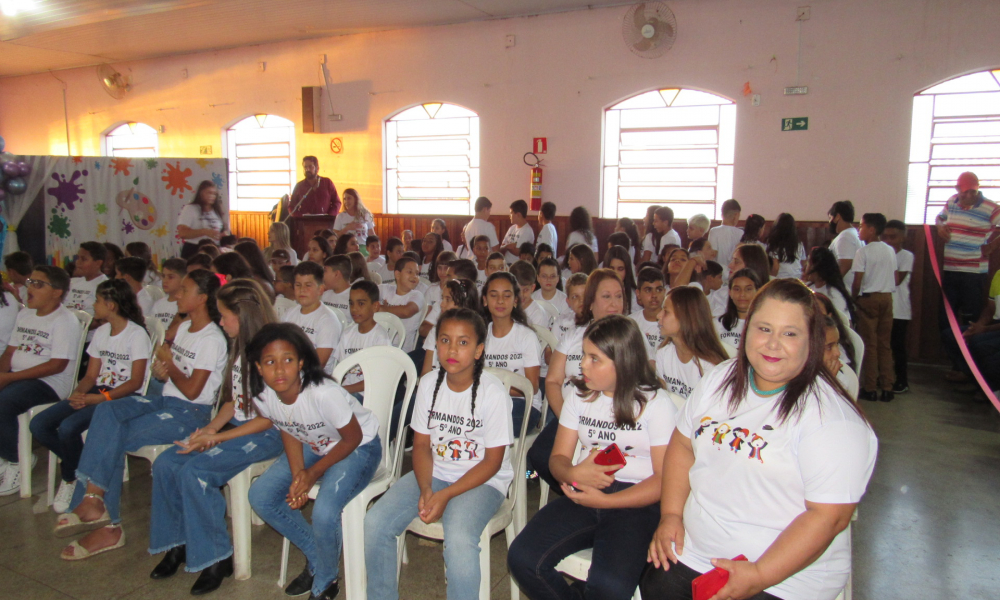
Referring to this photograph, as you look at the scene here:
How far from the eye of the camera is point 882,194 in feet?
21.6

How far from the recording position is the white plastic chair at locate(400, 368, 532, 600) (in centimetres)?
219

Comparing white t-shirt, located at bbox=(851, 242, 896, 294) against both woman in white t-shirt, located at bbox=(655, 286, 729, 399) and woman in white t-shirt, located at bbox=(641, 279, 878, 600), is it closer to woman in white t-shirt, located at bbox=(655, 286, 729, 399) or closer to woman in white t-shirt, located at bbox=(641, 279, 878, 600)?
woman in white t-shirt, located at bbox=(655, 286, 729, 399)

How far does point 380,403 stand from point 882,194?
6050mm

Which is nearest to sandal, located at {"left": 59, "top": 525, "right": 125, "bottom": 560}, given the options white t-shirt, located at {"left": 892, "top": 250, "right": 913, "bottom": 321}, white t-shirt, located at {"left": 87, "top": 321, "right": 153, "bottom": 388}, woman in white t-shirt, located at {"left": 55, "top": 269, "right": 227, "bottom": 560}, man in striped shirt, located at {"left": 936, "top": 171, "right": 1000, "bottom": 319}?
woman in white t-shirt, located at {"left": 55, "top": 269, "right": 227, "bottom": 560}

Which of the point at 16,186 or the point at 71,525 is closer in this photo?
the point at 71,525

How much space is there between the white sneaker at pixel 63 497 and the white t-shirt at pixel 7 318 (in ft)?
3.69

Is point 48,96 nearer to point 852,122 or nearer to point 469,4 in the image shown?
point 469,4

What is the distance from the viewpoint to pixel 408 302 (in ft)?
14.7

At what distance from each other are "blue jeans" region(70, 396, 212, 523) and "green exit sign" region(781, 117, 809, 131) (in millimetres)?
6467

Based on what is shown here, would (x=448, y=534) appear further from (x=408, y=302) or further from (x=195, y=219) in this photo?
(x=195, y=219)

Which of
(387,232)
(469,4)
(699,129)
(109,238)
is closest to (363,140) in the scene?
(387,232)

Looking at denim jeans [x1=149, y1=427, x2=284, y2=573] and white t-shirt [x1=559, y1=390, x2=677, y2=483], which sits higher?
white t-shirt [x1=559, y1=390, x2=677, y2=483]

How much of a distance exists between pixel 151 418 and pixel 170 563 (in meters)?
0.66

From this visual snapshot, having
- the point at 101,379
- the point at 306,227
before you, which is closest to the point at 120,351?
the point at 101,379
